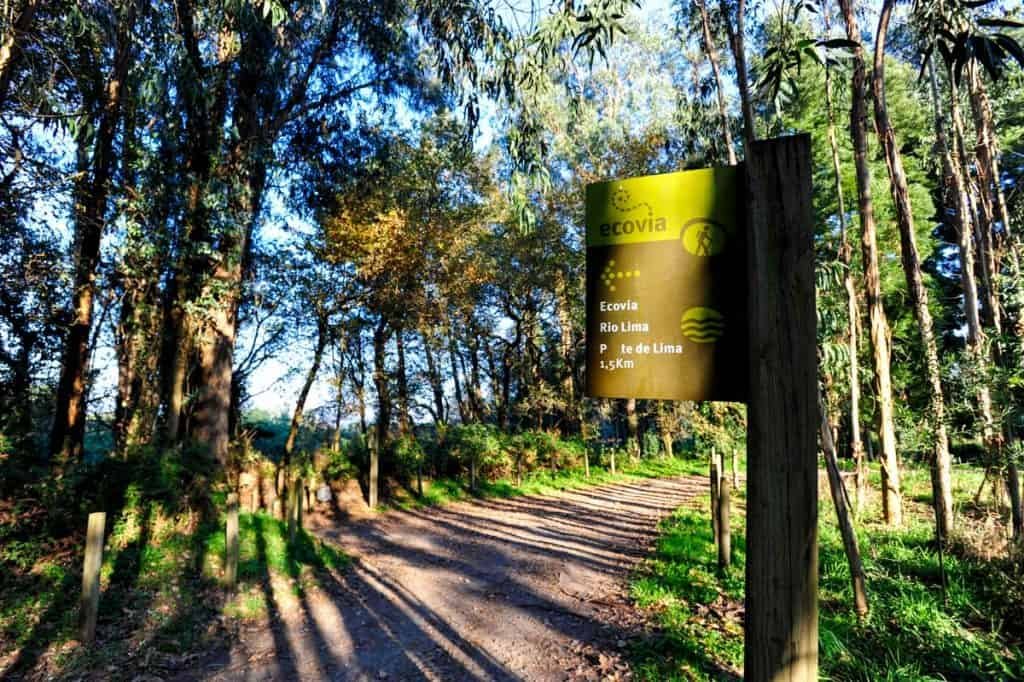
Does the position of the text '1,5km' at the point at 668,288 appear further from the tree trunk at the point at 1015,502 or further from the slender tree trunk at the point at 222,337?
the slender tree trunk at the point at 222,337

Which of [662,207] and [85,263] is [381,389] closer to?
[85,263]

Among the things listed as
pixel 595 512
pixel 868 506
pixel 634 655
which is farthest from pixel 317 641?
pixel 868 506

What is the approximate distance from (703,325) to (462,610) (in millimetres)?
4771

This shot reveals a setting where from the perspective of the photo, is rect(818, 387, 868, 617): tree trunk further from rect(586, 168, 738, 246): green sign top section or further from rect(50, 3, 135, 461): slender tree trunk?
rect(50, 3, 135, 461): slender tree trunk

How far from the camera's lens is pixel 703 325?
208 cm

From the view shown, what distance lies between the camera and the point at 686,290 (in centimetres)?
211

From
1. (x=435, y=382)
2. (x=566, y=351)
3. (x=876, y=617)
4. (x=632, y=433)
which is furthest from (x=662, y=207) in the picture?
(x=632, y=433)

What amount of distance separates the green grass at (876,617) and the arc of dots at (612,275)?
121 inches

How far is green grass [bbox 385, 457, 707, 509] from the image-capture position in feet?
41.3

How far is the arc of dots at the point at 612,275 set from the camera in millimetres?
2244

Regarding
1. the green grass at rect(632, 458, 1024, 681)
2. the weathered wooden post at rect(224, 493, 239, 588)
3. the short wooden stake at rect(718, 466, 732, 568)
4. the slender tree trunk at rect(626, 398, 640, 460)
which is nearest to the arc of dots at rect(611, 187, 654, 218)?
the green grass at rect(632, 458, 1024, 681)

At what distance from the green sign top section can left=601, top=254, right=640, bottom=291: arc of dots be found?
10cm

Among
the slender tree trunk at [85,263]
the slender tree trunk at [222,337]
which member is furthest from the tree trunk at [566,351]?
the slender tree trunk at [85,263]

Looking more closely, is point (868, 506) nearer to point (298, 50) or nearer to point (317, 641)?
point (317, 641)
